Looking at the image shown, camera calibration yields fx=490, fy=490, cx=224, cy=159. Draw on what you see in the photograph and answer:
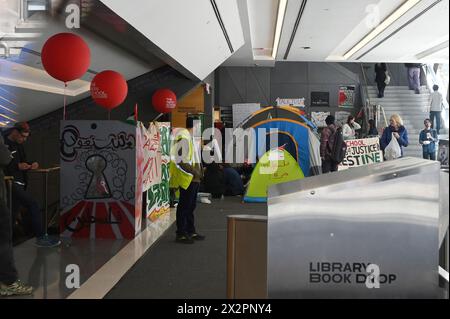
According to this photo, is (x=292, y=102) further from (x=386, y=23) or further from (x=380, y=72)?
(x=386, y=23)

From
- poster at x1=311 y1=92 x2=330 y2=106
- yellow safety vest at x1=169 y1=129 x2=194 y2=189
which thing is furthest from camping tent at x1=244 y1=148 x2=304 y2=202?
poster at x1=311 y1=92 x2=330 y2=106

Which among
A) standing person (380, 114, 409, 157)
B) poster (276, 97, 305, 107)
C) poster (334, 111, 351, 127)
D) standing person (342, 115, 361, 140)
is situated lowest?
standing person (380, 114, 409, 157)

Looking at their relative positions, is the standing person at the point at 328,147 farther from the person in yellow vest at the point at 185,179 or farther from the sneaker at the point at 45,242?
the sneaker at the point at 45,242

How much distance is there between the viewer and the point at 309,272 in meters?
1.56

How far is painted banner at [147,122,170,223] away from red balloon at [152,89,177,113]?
1131 millimetres

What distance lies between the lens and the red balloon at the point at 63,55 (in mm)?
4289

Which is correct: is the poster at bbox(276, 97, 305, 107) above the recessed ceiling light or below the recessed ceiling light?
below

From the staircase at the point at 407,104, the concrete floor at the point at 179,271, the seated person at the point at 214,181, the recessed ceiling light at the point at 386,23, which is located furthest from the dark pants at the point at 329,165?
the staircase at the point at 407,104

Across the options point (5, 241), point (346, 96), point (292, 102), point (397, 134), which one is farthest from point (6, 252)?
point (346, 96)

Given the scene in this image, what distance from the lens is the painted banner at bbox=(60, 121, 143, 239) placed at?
545cm

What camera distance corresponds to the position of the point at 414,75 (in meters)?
13.7

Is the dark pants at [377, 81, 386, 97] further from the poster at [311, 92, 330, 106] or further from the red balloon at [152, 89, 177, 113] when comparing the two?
the red balloon at [152, 89, 177, 113]
